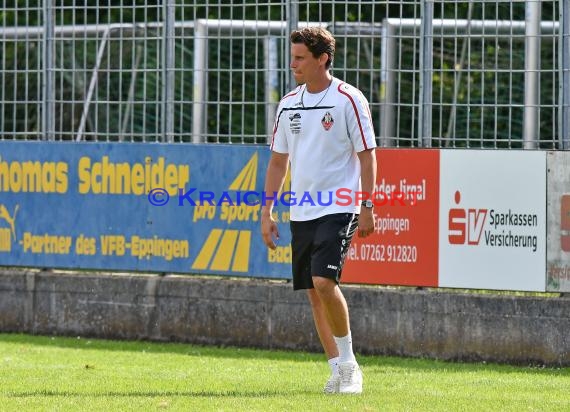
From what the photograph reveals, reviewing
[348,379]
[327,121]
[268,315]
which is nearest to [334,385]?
[348,379]

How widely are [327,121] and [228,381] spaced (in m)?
1.96

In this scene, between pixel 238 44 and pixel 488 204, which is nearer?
pixel 488 204

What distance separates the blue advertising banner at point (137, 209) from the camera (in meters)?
12.4

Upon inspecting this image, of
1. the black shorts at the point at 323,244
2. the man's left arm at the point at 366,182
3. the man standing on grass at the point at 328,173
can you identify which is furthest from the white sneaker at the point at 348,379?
the man's left arm at the point at 366,182

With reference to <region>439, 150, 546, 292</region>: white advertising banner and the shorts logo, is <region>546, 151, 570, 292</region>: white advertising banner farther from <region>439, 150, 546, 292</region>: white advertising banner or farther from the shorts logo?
the shorts logo

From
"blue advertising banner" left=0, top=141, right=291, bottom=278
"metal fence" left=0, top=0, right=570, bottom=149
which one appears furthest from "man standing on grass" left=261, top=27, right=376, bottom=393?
"blue advertising banner" left=0, top=141, right=291, bottom=278

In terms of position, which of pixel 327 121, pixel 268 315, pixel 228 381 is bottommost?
pixel 228 381

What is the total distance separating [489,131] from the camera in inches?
461

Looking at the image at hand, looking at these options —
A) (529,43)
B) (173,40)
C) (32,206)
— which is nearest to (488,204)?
(529,43)

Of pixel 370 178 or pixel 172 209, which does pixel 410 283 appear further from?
pixel 370 178

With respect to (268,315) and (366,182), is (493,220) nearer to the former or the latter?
(268,315)

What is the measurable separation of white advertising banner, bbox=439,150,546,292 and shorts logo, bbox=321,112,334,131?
2.97 meters

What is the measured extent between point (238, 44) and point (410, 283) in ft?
8.48

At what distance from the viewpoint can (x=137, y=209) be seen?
12.8 metres
